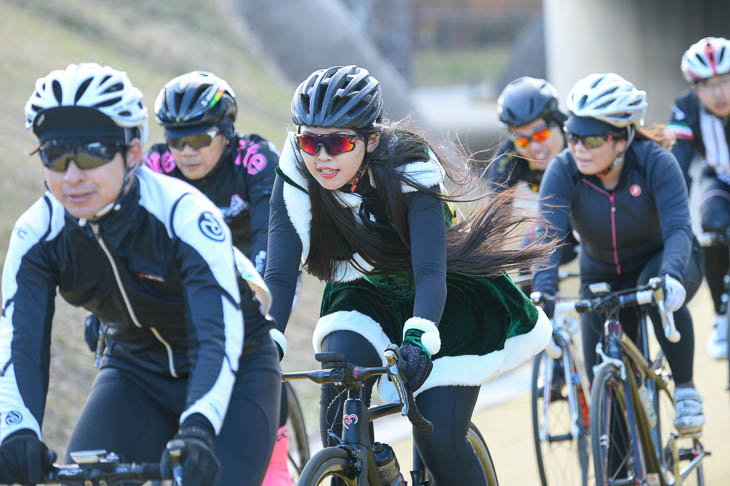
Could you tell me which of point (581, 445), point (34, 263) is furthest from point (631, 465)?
point (34, 263)

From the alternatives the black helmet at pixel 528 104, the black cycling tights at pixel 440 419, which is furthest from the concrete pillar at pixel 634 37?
the black cycling tights at pixel 440 419

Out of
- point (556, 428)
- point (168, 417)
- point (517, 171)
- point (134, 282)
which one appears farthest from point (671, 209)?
point (134, 282)


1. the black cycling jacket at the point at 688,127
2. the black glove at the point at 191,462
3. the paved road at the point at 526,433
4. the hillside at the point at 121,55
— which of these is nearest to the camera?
the black glove at the point at 191,462

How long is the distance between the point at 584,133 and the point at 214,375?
10.4 ft

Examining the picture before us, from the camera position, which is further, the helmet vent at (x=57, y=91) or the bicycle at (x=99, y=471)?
the helmet vent at (x=57, y=91)

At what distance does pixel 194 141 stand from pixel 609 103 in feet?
7.02

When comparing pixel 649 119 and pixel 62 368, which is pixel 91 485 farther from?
pixel 649 119

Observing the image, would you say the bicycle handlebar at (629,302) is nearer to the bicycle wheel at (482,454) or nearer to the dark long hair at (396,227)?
the dark long hair at (396,227)

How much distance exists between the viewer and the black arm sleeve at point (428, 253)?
160 inches

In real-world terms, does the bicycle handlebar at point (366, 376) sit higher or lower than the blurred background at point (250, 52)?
lower

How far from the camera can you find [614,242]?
5980 mm

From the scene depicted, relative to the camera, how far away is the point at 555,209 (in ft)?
19.2

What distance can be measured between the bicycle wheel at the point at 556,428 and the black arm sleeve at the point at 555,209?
0.92 meters

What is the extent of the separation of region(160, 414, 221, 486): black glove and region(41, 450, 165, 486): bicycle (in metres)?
0.06
